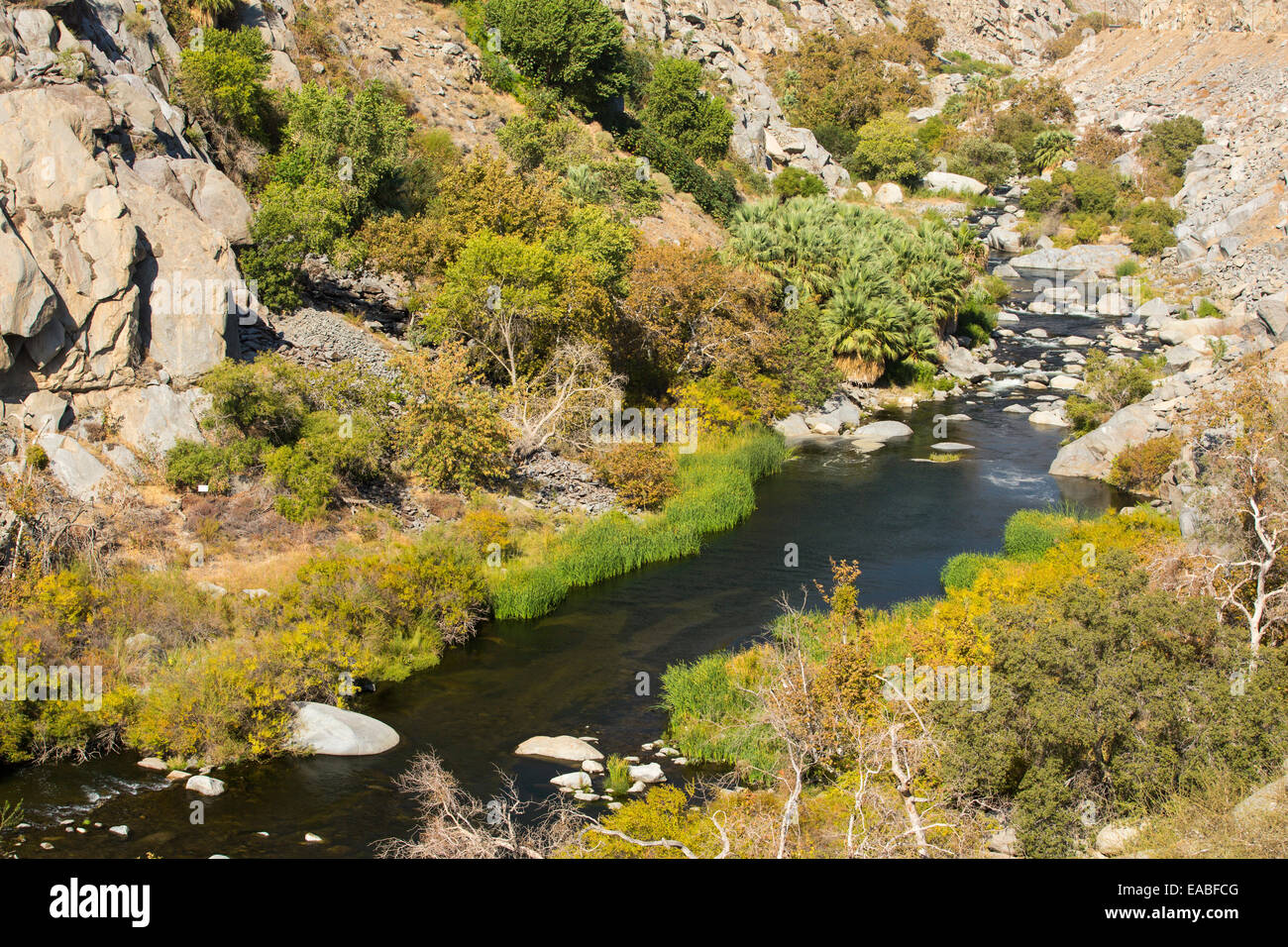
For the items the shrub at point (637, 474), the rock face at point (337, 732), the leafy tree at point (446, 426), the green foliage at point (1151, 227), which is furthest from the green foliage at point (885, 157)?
the rock face at point (337, 732)

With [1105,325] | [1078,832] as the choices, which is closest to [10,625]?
[1078,832]

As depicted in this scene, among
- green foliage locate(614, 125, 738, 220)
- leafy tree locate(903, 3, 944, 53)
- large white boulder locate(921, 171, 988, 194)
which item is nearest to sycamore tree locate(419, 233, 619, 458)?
green foliage locate(614, 125, 738, 220)

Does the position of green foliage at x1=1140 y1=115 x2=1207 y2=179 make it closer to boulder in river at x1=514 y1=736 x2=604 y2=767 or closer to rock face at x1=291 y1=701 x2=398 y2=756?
boulder in river at x1=514 y1=736 x2=604 y2=767

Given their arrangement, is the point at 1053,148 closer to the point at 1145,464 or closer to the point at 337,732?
the point at 1145,464

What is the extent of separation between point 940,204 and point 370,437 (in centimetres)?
5829

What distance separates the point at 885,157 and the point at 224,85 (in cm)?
5007

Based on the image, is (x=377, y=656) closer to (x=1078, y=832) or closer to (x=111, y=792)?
(x=111, y=792)

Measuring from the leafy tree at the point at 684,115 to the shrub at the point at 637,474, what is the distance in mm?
34101

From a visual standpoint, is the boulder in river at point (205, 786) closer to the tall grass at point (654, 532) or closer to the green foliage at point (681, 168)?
the tall grass at point (654, 532)

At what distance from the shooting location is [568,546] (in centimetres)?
2795
